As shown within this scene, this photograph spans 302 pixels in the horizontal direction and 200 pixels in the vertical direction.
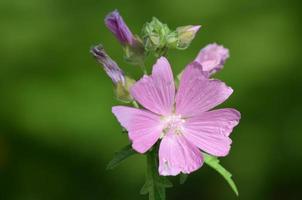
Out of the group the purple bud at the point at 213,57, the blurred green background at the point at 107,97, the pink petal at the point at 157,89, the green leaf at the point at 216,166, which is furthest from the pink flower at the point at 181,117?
the blurred green background at the point at 107,97

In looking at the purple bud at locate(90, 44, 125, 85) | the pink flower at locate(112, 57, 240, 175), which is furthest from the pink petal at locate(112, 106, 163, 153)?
the purple bud at locate(90, 44, 125, 85)

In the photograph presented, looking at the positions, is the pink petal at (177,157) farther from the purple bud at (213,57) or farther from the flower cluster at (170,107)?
the purple bud at (213,57)

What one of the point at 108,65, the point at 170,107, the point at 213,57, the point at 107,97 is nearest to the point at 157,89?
the point at 170,107

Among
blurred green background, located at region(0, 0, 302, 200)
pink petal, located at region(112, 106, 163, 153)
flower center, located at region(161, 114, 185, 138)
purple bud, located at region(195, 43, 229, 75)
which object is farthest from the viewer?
blurred green background, located at region(0, 0, 302, 200)

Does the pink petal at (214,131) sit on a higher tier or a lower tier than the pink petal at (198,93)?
lower

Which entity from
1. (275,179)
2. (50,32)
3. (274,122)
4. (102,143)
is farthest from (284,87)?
(50,32)

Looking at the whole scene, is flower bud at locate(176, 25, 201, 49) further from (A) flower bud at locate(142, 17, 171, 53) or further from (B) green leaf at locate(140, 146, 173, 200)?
(B) green leaf at locate(140, 146, 173, 200)
